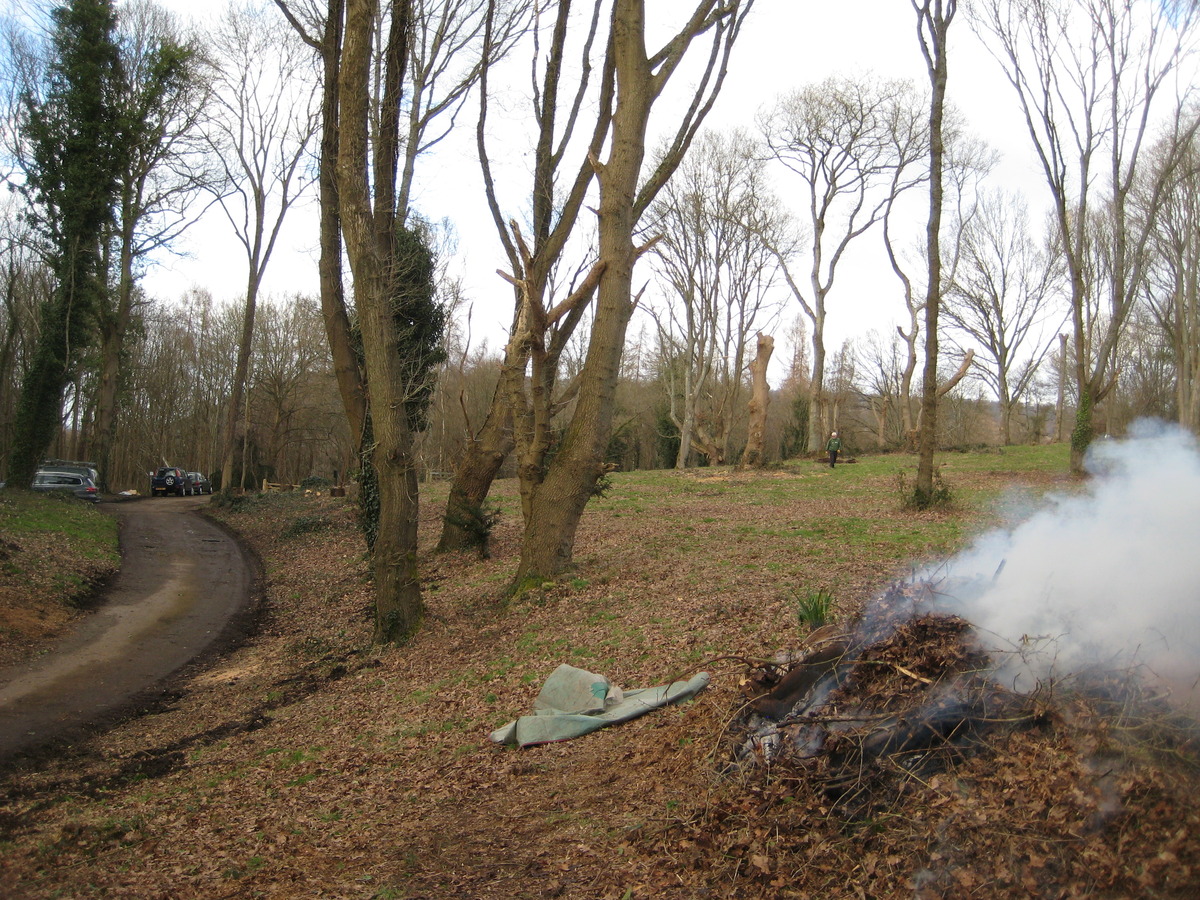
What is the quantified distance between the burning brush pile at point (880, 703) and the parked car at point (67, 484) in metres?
28.0

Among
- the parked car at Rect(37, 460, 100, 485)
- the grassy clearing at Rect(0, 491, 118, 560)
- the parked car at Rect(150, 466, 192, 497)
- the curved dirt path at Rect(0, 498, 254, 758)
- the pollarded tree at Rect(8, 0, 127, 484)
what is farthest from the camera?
the parked car at Rect(150, 466, 192, 497)

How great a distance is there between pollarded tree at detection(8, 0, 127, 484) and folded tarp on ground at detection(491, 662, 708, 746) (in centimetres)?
2464

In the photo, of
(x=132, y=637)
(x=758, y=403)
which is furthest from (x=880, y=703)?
(x=758, y=403)

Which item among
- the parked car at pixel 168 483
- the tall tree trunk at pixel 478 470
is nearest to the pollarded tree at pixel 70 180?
the parked car at pixel 168 483

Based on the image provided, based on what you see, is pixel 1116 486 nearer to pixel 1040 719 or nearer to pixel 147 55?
pixel 1040 719

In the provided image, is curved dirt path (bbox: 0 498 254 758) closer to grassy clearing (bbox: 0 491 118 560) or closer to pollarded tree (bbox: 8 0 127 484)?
grassy clearing (bbox: 0 491 118 560)

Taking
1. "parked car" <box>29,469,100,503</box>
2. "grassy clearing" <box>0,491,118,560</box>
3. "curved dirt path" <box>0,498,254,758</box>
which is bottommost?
"curved dirt path" <box>0,498,254,758</box>

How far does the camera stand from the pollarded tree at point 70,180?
2495 cm

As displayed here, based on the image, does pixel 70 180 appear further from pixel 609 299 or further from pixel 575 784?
pixel 575 784

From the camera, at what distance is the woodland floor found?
3.30 metres

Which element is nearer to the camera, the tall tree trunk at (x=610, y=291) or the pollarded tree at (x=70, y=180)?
the tall tree trunk at (x=610, y=291)

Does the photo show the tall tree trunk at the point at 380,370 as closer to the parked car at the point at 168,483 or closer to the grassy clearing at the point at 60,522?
the grassy clearing at the point at 60,522

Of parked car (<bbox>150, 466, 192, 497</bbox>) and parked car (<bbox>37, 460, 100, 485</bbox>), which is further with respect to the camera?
parked car (<bbox>150, 466, 192, 497</bbox>)

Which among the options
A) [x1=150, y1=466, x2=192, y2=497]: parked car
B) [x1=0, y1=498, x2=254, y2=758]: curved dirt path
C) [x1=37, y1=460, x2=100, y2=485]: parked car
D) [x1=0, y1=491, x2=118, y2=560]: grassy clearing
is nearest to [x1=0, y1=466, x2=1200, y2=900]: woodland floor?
[x1=0, y1=498, x2=254, y2=758]: curved dirt path
